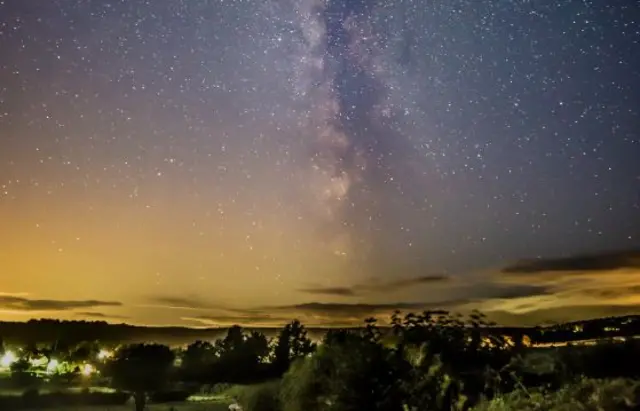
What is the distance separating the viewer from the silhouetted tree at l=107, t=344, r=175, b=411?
1971 inches

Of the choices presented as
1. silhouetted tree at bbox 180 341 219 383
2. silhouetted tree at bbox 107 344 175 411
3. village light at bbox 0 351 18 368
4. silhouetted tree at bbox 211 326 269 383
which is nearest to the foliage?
silhouetted tree at bbox 107 344 175 411

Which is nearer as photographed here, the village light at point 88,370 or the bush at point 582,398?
the bush at point 582,398

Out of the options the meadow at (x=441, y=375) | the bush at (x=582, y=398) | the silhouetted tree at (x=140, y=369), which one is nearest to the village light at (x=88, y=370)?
the silhouetted tree at (x=140, y=369)

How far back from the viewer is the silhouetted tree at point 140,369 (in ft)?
164

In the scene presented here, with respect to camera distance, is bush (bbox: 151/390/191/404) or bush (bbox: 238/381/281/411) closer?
bush (bbox: 238/381/281/411)

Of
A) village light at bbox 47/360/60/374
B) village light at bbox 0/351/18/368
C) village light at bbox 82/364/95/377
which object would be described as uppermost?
village light at bbox 0/351/18/368

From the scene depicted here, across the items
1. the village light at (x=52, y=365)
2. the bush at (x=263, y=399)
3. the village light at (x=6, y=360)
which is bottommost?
the village light at (x=52, y=365)

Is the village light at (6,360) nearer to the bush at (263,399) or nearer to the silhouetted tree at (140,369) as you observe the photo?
the silhouetted tree at (140,369)

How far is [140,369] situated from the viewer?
54062 mm

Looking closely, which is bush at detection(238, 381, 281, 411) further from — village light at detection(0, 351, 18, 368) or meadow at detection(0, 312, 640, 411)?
village light at detection(0, 351, 18, 368)

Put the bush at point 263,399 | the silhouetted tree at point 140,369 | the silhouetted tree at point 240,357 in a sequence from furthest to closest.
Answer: the silhouetted tree at point 240,357 → the silhouetted tree at point 140,369 → the bush at point 263,399

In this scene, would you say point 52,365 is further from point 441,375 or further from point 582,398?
point 582,398

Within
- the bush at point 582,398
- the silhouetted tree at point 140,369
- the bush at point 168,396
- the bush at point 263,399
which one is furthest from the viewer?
the silhouetted tree at point 140,369

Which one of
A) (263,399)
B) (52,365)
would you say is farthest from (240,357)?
(263,399)
